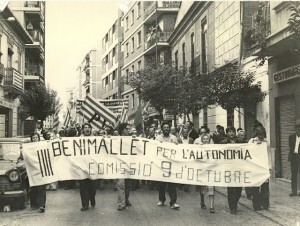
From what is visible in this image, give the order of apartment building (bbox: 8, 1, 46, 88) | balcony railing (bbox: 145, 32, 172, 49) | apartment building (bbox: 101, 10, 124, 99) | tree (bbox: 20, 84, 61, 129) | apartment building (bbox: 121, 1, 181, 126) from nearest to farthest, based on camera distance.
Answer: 1. tree (bbox: 20, 84, 61, 129)
2. balcony railing (bbox: 145, 32, 172, 49)
3. apartment building (bbox: 121, 1, 181, 126)
4. apartment building (bbox: 8, 1, 46, 88)
5. apartment building (bbox: 101, 10, 124, 99)

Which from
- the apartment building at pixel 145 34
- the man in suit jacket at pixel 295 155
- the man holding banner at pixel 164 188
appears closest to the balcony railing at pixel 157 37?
the apartment building at pixel 145 34

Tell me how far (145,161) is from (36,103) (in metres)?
25.6

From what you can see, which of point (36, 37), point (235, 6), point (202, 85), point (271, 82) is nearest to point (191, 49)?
point (235, 6)

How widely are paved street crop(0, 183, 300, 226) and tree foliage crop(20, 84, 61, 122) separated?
2181cm

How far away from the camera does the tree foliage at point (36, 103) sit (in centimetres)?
3134

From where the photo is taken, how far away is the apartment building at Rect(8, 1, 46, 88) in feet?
113

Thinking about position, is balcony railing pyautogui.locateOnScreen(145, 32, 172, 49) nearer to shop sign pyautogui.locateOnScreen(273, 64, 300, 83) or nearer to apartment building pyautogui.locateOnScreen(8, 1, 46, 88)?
apartment building pyautogui.locateOnScreen(8, 1, 46, 88)

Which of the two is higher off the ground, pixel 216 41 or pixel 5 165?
pixel 216 41

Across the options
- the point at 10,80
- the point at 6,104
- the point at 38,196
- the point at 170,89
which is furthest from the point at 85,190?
the point at 6,104

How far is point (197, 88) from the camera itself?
674 inches

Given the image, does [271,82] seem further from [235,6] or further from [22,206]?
[22,206]

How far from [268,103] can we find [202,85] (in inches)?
96.4

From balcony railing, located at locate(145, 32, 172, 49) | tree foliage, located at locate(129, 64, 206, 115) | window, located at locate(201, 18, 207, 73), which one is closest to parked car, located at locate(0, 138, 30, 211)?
tree foliage, located at locate(129, 64, 206, 115)

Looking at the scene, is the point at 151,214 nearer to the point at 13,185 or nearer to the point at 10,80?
the point at 13,185
